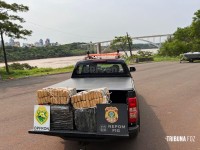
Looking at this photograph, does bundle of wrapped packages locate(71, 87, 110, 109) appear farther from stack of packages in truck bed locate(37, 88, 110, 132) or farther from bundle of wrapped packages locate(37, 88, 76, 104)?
bundle of wrapped packages locate(37, 88, 76, 104)

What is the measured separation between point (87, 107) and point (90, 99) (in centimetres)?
14

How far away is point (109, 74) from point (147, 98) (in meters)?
3.19

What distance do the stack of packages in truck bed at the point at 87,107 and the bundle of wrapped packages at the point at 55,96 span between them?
0.12m

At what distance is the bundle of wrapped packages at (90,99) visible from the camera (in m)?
4.35

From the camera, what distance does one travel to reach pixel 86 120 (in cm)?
439

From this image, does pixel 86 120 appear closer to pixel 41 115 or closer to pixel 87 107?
pixel 87 107

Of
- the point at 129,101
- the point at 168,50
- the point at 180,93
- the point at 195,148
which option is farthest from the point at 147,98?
the point at 168,50

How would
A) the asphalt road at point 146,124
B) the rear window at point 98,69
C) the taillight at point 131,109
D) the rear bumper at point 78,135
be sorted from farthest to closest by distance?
1. the rear window at point 98,69
2. the asphalt road at point 146,124
3. the taillight at point 131,109
4. the rear bumper at point 78,135

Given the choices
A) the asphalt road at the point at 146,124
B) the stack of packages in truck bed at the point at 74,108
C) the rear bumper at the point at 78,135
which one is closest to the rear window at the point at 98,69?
the asphalt road at the point at 146,124

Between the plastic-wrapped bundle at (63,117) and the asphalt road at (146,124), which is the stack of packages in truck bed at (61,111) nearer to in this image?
the plastic-wrapped bundle at (63,117)

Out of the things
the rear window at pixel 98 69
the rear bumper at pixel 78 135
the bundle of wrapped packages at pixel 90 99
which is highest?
the rear window at pixel 98 69

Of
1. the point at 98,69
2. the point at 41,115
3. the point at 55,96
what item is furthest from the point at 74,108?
the point at 98,69

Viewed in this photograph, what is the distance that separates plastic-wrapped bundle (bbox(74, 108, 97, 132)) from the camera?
14.3ft

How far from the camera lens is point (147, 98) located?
10086mm
